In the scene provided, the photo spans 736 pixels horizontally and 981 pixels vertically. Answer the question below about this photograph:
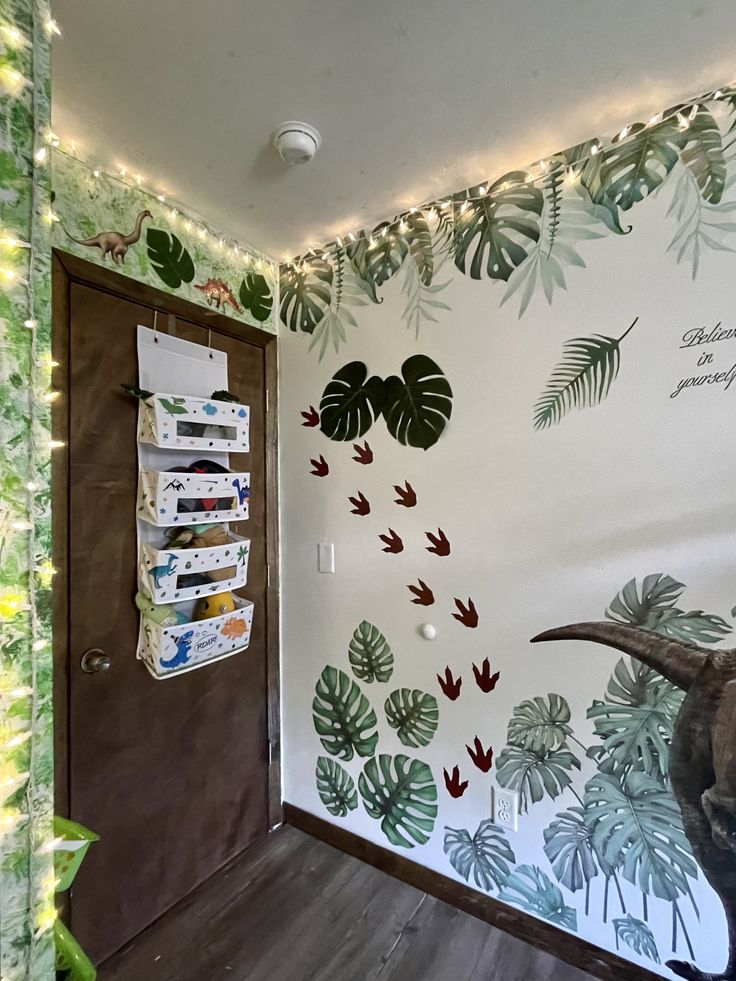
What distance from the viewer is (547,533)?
4.57 ft

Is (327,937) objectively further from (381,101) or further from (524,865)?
(381,101)

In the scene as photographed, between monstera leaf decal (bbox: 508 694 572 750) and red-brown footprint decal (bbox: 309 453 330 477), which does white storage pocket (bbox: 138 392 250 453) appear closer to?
red-brown footprint decal (bbox: 309 453 330 477)

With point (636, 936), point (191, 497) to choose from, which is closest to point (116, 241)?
point (191, 497)

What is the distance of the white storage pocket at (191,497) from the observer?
144 cm

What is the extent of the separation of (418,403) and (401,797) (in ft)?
4.78

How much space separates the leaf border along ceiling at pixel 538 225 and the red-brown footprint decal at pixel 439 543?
0.49 m

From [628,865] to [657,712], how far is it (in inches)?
17.8

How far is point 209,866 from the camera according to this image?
168 centimetres

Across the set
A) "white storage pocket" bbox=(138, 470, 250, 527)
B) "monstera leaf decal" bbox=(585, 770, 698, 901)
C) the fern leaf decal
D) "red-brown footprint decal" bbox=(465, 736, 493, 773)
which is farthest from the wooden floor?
the fern leaf decal

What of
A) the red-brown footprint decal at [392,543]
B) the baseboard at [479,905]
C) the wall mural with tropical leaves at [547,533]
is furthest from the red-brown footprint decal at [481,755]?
the red-brown footprint decal at [392,543]

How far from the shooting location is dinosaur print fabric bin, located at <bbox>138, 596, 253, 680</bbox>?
145cm

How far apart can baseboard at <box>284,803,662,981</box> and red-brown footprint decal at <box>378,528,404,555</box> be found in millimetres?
1141

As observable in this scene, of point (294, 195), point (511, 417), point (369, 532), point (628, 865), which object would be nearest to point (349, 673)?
point (369, 532)

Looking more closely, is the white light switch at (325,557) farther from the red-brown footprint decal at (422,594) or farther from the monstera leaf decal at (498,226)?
the monstera leaf decal at (498,226)
